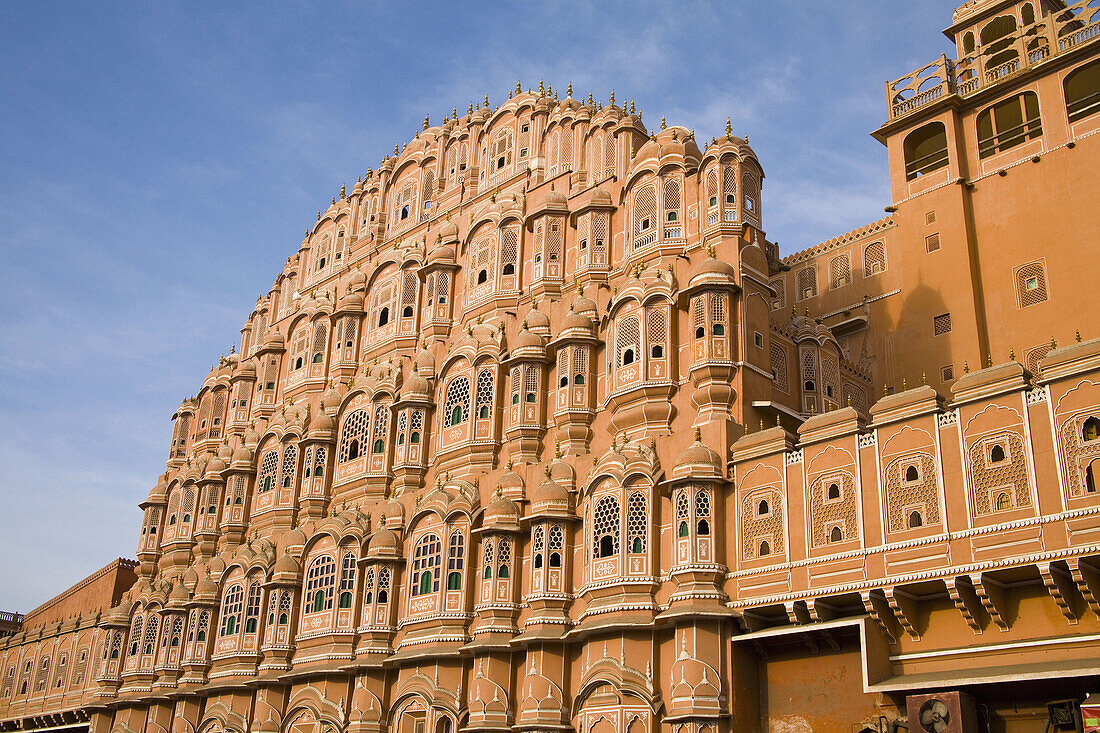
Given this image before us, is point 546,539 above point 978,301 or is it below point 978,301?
below

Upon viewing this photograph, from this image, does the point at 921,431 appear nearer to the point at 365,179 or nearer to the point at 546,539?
the point at 546,539

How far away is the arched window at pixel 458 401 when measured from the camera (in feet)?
120

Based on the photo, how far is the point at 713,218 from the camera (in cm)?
3316

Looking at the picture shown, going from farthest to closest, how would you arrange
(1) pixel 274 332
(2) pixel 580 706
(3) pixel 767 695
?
(1) pixel 274 332 → (2) pixel 580 706 → (3) pixel 767 695

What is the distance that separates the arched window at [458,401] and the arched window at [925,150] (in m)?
16.6

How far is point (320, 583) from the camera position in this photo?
3788 cm

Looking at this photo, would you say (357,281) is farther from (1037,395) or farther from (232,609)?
(1037,395)

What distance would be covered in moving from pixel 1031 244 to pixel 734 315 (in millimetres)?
10208

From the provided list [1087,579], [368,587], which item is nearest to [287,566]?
[368,587]

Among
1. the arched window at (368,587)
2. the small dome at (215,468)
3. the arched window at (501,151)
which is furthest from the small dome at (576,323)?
the small dome at (215,468)

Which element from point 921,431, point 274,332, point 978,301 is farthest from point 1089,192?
point 274,332

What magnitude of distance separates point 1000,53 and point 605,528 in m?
22.7

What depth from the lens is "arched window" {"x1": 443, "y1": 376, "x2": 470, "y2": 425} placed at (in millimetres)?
36656

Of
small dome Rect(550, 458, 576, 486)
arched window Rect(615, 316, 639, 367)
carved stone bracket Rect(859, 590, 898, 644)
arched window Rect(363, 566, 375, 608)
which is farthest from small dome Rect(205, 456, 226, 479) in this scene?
carved stone bracket Rect(859, 590, 898, 644)
